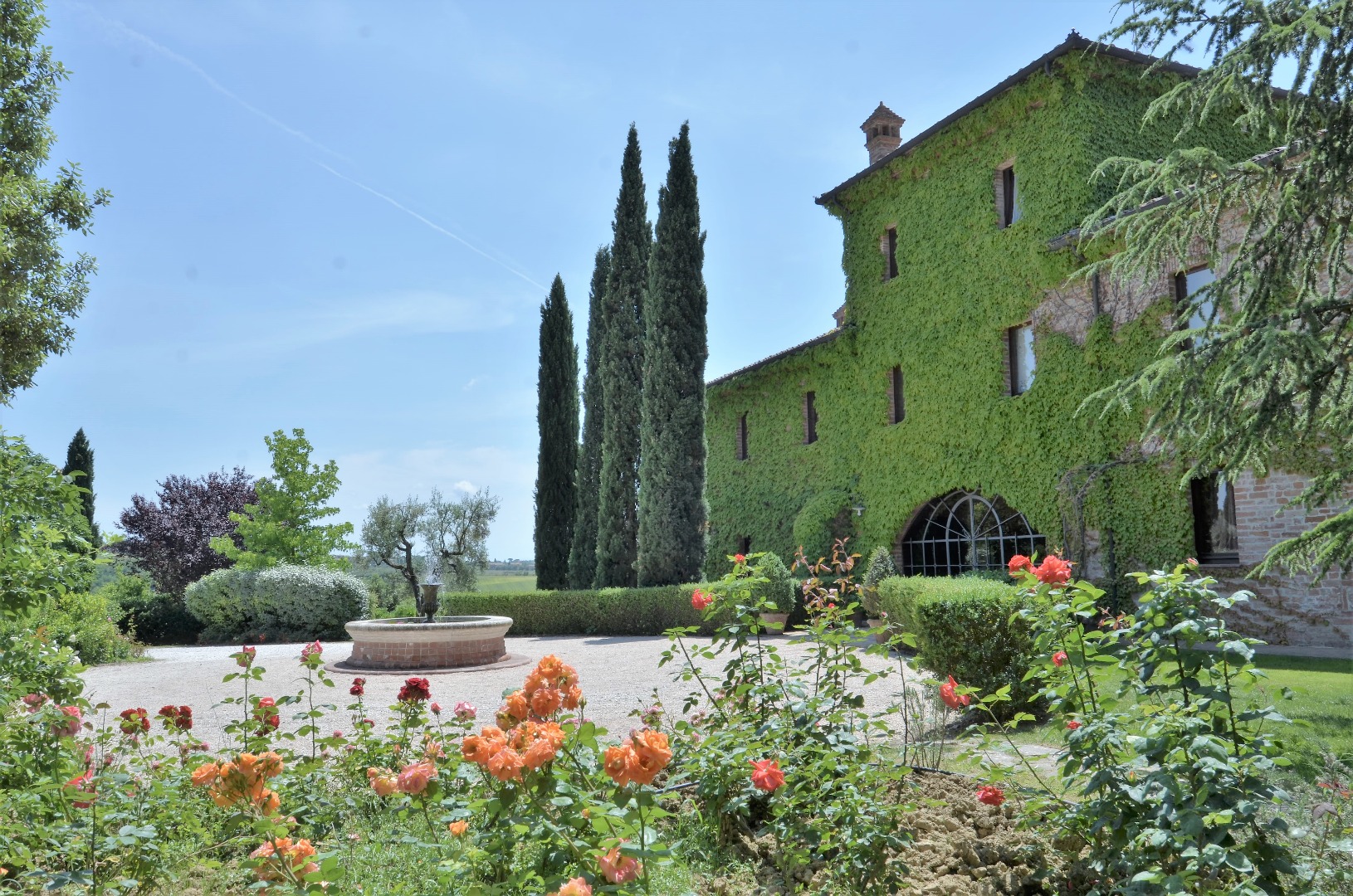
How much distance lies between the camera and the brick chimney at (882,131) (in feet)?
63.5

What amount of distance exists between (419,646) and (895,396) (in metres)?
10.5

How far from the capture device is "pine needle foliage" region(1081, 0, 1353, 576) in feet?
18.2

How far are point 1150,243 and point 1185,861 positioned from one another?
5.66 m

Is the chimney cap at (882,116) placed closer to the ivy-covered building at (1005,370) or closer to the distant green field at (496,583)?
the ivy-covered building at (1005,370)

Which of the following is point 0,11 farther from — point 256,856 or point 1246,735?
point 1246,735

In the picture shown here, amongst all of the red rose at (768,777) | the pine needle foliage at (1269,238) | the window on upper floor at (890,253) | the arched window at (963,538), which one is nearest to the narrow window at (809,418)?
the window on upper floor at (890,253)

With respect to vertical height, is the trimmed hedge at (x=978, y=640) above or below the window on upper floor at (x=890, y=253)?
below

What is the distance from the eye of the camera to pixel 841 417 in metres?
18.0

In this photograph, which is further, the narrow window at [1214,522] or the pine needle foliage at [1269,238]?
the narrow window at [1214,522]

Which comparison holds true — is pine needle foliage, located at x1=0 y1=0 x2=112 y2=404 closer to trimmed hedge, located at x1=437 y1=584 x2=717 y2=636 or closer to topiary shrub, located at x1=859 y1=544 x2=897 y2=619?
trimmed hedge, located at x1=437 y1=584 x2=717 y2=636

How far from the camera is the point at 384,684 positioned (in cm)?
929

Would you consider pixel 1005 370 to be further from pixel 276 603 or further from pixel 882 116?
pixel 276 603

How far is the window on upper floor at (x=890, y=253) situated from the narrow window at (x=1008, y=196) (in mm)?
2686

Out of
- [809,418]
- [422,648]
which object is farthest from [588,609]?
[809,418]
